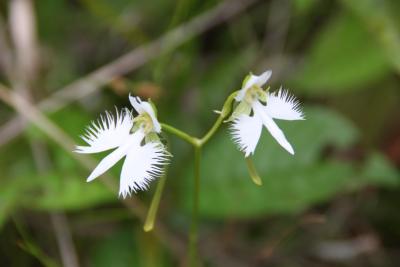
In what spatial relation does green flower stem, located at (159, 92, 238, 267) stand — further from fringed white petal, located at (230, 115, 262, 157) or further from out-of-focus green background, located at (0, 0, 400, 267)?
out-of-focus green background, located at (0, 0, 400, 267)

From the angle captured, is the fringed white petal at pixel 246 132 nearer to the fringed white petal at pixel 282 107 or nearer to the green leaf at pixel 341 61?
the fringed white petal at pixel 282 107

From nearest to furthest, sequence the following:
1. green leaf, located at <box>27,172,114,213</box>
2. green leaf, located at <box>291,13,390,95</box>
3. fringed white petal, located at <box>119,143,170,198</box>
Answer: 1. fringed white petal, located at <box>119,143,170,198</box>
2. green leaf, located at <box>27,172,114,213</box>
3. green leaf, located at <box>291,13,390,95</box>

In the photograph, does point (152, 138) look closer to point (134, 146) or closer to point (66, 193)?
point (134, 146)

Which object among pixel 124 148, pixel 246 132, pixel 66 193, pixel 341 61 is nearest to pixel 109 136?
pixel 124 148

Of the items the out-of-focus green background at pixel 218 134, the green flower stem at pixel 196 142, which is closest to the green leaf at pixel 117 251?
the out-of-focus green background at pixel 218 134

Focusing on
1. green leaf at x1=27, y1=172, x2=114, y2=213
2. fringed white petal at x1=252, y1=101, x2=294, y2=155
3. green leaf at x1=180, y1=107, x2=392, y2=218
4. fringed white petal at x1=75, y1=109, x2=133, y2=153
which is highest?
green leaf at x1=180, y1=107, x2=392, y2=218

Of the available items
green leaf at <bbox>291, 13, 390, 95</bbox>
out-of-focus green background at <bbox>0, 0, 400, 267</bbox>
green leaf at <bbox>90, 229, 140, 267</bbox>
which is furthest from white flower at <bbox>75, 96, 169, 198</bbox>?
green leaf at <bbox>291, 13, 390, 95</bbox>
